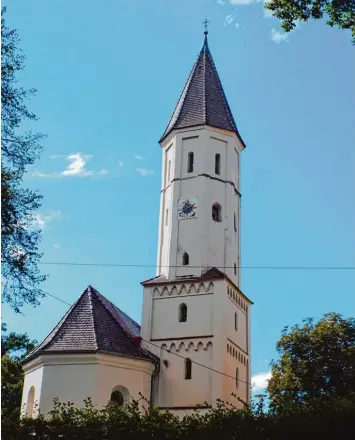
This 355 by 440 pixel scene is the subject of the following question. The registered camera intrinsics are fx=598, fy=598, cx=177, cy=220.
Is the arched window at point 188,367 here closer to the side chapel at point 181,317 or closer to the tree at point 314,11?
the side chapel at point 181,317

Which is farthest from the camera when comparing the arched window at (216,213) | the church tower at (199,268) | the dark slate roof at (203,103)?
the dark slate roof at (203,103)

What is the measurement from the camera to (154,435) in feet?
61.9

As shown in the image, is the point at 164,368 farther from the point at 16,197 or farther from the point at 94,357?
the point at 16,197

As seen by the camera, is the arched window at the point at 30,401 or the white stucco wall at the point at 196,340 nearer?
the arched window at the point at 30,401

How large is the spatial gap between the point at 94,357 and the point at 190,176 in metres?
12.5

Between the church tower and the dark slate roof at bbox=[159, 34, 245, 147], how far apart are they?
0.25 feet

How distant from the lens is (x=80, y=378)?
26.8m

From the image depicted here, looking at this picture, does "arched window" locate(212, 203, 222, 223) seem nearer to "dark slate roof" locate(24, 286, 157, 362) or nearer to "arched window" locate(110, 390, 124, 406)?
"dark slate roof" locate(24, 286, 157, 362)

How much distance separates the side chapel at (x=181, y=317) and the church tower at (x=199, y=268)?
54 mm

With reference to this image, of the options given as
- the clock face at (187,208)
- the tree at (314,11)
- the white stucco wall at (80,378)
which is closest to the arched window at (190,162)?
the clock face at (187,208)

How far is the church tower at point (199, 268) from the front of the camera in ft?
96.3

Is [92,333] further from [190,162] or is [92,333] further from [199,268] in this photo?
[190,162]

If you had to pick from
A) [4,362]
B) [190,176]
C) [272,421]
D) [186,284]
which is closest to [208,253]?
[186,284]

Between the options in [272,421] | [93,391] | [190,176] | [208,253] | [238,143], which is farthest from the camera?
[238,143]
